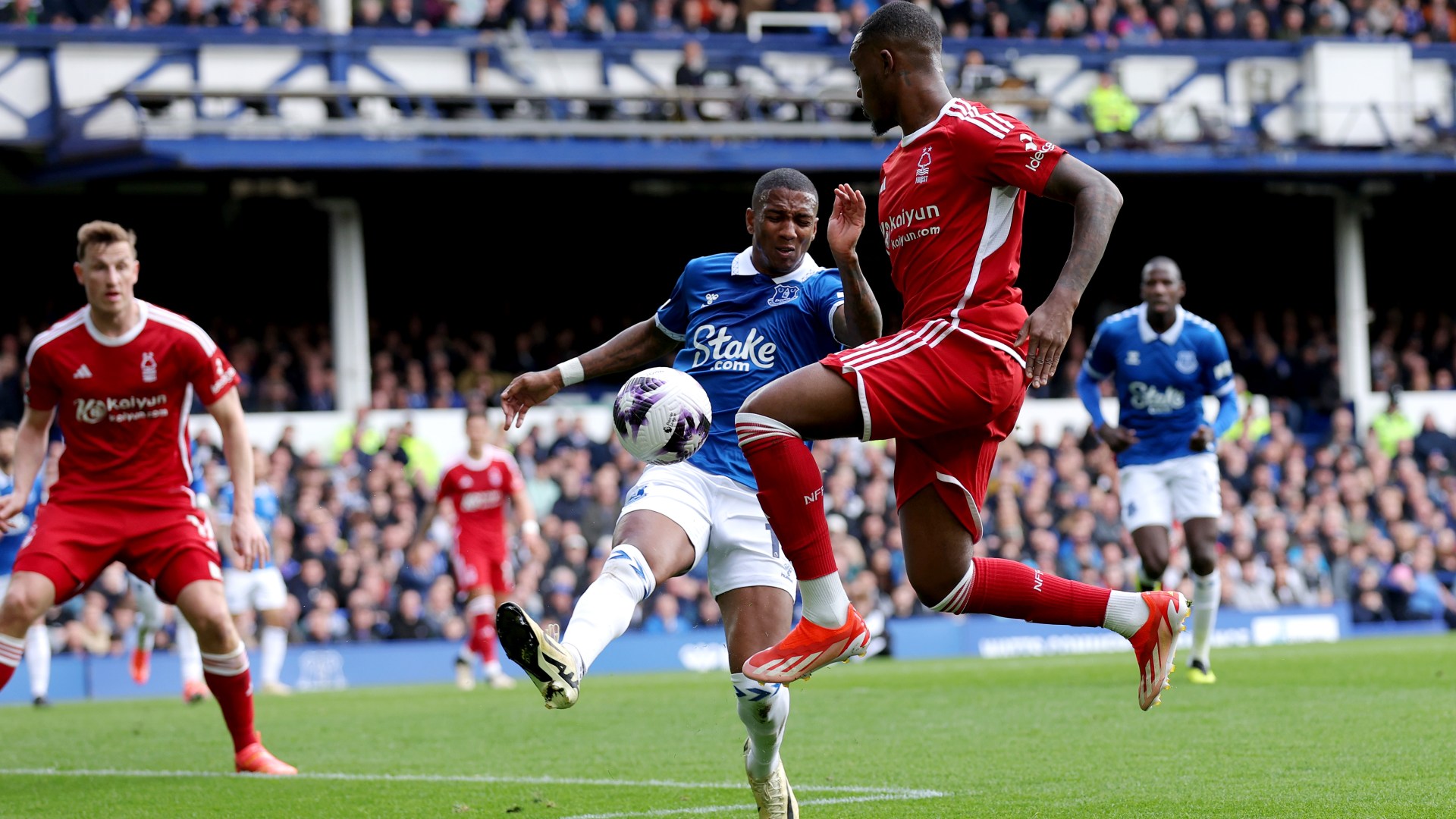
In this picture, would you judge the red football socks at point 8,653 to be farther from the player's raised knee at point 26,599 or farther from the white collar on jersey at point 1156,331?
the white collar on jersey at point 1156,331

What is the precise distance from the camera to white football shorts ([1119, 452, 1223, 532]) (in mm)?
13031

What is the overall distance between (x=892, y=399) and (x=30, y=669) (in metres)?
12.6

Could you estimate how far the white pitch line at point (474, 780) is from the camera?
781 centimetres

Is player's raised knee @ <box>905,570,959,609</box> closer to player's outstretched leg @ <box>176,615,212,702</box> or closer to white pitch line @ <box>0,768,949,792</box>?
white pitch line @ <box>0,768,949,792</box>

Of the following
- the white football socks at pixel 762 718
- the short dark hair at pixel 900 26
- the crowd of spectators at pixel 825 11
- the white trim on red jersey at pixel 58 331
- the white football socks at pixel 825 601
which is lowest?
the white football socks at pixel 762 718

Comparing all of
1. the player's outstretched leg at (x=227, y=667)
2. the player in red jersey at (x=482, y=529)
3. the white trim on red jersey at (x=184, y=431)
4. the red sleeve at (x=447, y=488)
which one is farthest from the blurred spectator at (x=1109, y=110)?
the player's outstretched leg at (x=227, y=667)

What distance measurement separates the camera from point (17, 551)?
1434cm

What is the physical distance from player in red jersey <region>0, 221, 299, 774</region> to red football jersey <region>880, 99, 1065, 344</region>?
3707mm

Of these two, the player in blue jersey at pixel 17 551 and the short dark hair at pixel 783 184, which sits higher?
the short dark hair at pixel 783 184

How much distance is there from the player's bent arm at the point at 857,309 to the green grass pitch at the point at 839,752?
5.95 feet

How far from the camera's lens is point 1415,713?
33.3 feet

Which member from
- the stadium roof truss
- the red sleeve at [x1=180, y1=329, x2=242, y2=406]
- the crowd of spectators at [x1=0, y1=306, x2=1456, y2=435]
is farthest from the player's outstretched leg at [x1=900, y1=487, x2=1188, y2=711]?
the stadium roof truss

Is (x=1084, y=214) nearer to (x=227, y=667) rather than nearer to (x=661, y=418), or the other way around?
(x=661, y=418)

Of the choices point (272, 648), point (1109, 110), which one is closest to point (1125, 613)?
point (272, 648)
